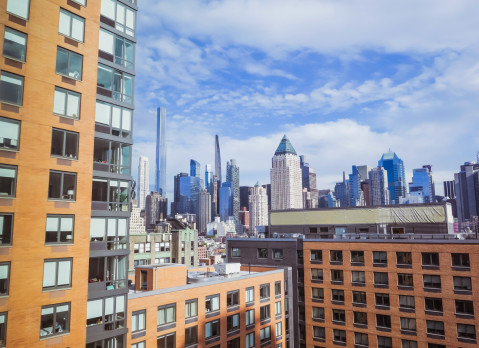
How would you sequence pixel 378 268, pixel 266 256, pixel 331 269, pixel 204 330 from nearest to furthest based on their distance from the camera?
1. pixel 204 330
2. pixel 378 268
3. pixel 331 269
4. pixel 266 256

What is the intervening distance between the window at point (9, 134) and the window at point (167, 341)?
2333 centimetres

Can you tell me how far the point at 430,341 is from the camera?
52344 mm

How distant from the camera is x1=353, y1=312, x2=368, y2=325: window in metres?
57.5

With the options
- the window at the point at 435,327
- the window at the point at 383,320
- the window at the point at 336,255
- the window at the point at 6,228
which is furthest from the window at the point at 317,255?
the window at the point at 6,228

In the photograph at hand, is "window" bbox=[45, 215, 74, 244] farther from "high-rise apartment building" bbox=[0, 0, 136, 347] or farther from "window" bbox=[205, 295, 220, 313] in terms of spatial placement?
"window" bbox=[205, 295, 220, 313]

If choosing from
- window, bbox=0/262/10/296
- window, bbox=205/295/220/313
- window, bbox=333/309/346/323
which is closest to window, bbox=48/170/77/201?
window, bbox=0/262/10/296

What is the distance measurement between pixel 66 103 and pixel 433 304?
5357 centimetres

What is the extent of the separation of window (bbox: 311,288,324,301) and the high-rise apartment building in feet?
137

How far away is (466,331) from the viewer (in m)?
50.2

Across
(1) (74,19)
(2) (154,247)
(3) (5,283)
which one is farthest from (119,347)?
(2) (154,247)

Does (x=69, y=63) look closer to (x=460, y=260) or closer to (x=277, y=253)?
(x=277, y=253)

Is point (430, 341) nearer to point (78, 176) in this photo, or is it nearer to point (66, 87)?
point (78, 176)

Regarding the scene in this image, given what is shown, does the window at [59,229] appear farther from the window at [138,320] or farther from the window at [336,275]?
the window at [336,275]

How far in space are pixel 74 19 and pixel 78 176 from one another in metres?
11.5
